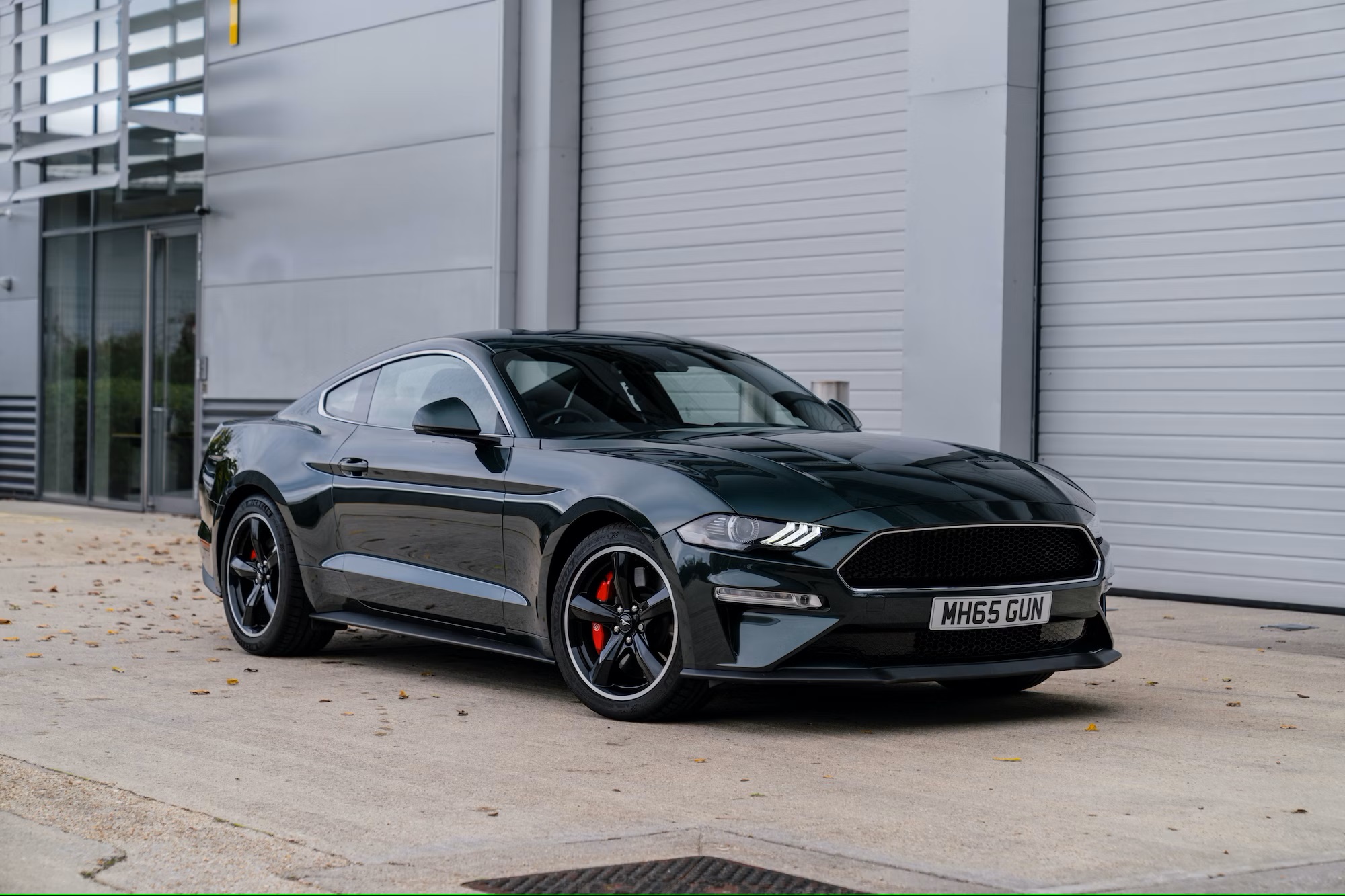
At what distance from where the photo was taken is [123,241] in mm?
19875

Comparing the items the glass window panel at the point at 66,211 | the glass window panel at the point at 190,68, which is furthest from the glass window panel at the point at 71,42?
the glass window panel at the point at 66,211

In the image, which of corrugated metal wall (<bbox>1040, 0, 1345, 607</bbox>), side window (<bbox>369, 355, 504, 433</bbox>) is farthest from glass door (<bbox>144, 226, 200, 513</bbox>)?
side window (<bbox>369, 355, 504, 433</bbox>)

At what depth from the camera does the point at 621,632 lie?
607cm

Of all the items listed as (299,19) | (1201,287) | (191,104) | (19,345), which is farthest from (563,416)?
(19,345)

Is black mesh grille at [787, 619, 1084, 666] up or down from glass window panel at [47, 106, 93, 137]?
down

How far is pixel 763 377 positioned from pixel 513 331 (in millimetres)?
1131

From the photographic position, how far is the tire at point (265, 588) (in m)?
7.75

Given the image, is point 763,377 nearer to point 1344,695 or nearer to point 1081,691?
point 1081,691

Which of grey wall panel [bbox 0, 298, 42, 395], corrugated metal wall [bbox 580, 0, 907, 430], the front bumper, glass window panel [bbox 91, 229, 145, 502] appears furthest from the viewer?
grey wall panel [bbox 0, 298, 42, 395]

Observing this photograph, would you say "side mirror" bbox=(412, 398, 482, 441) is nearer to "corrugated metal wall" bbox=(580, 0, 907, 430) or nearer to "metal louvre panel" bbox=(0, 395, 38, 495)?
"corrugated metal wall" bbox=(580, 0, 907, 430)

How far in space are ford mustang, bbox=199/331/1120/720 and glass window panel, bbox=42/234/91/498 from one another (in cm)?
1326

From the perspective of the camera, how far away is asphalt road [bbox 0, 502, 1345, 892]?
13.5 ft

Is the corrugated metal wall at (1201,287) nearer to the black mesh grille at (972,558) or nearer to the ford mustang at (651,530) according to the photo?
the ford mustang at (651,530)

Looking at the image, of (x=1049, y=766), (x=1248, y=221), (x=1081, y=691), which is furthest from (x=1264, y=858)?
(x=1248, y=221)
